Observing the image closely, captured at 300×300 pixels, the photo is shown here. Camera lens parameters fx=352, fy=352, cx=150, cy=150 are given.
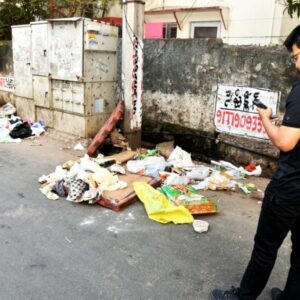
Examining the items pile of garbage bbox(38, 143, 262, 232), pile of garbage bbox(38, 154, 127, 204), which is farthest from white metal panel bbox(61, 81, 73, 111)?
pile of garbage bbox(38, 154, 127, 204)

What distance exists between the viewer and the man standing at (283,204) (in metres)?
1.98

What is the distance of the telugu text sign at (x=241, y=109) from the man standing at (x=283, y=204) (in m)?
2.96

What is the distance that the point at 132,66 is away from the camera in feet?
19.1

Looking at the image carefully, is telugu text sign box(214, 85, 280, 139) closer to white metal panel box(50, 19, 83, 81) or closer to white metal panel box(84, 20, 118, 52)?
white metal panel box(84, 20, 118, 52)

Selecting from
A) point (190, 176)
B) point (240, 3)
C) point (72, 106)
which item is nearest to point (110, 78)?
point (72, 106)

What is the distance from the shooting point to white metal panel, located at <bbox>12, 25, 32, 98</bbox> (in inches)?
293

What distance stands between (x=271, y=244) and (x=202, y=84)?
389cm

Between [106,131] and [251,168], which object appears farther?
[106,131]

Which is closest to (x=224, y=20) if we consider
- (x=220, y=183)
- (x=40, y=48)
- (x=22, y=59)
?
(x=40, y=48)

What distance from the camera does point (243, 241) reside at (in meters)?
3.42

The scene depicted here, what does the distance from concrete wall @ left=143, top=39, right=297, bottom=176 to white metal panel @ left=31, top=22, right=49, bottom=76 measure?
205 cm

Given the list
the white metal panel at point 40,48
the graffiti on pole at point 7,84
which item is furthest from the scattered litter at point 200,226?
the graffiti on pole at point 7,84

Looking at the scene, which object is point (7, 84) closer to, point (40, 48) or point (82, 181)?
point (40, 48)

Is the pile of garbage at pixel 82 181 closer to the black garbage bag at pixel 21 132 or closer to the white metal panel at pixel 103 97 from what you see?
the white metal panel at pixel 103 97
